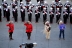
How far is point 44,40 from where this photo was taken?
19484 millimetres

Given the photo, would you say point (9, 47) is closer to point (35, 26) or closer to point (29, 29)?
point (29, 29)

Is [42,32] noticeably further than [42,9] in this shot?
No

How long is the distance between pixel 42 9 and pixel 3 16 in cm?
301

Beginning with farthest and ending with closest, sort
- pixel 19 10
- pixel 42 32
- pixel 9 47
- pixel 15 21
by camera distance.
A: pixel 19 10 < pixel 15 21 < pixel 42 32 < pixel 9 47

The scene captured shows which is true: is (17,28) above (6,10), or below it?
below

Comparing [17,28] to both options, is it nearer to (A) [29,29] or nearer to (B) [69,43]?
(A) [29,29]

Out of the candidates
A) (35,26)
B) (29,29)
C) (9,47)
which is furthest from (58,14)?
(9,47)

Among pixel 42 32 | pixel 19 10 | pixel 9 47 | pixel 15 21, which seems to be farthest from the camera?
pixel 19 10

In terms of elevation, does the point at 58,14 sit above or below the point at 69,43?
above

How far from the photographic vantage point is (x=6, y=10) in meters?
21.7

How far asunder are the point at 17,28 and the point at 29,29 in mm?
2269

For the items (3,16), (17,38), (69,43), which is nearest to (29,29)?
(17,38)

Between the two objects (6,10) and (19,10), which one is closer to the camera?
(6,10)

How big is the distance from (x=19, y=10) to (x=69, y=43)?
238 inches
